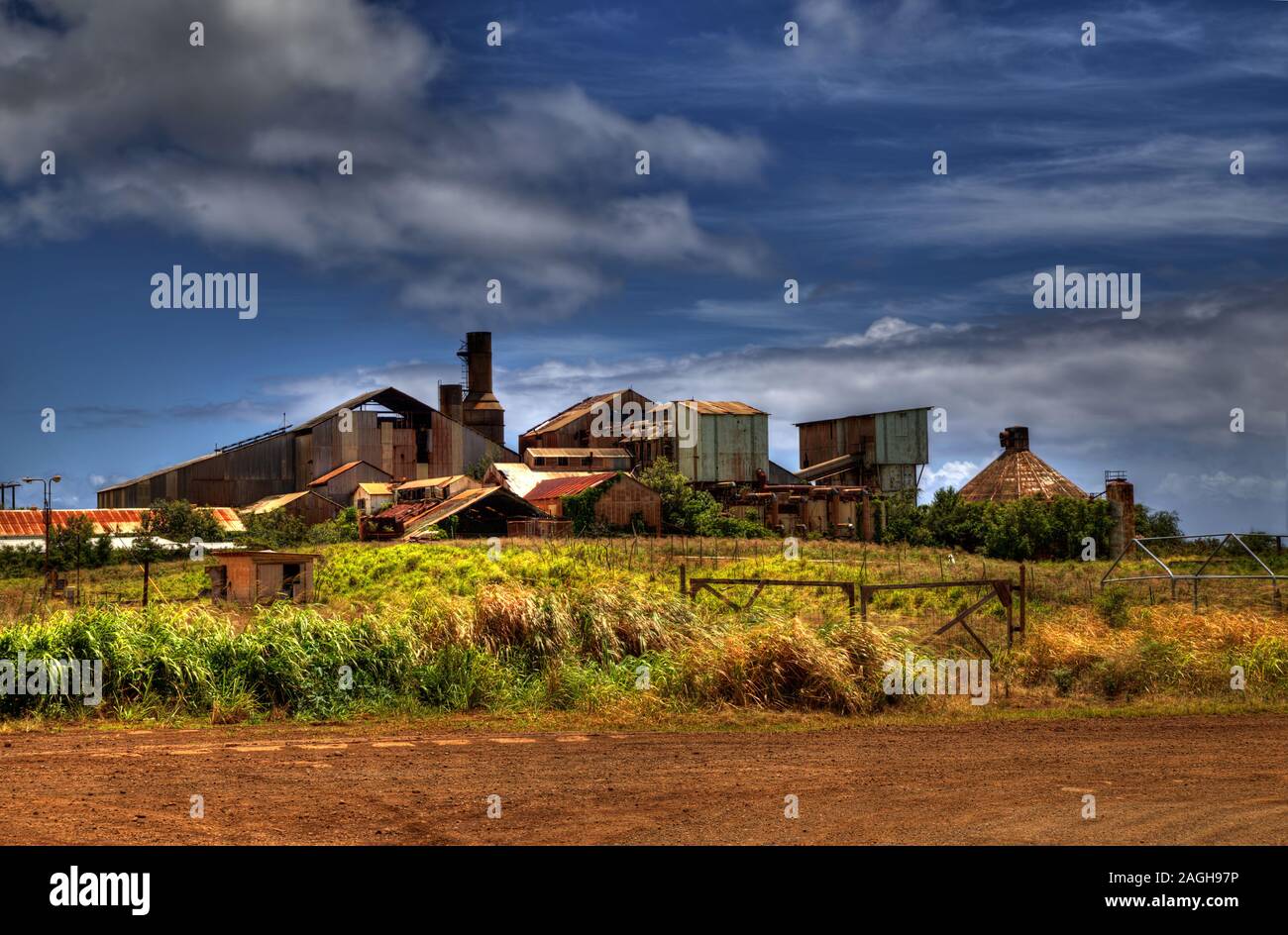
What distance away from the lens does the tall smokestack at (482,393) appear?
253 ft

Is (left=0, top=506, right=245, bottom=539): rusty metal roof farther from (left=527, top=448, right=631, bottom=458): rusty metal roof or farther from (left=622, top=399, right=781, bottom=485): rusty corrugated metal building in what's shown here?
(left=622, top=399, right=781, bottom=485): rusty corrugated metal building

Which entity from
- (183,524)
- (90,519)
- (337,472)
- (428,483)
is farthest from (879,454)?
(90,519)

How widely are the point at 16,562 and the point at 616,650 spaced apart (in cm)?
4048

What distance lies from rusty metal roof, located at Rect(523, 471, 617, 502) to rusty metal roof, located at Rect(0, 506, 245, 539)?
50.5ft

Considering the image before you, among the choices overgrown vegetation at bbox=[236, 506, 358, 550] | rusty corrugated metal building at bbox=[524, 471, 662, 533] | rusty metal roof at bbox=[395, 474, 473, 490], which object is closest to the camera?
overgrown vegetation at bbox=[236, 506, 358, 550]

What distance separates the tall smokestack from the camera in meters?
77.1

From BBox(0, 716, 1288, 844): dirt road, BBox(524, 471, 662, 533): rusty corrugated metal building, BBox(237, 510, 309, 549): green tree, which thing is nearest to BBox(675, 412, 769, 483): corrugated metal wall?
BBox(524, 471, 662, 533): rusty corrugated metal building

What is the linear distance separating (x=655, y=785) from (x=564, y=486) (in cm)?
4715

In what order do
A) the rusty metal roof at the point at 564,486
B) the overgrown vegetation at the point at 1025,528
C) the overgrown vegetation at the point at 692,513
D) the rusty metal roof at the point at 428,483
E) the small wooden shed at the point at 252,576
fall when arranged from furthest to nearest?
the rusty metal roof at the point at 428,483 < the overgrown vegetation at the point at 692,513 < the rusty metal roof at the point at 564,486 < the overgrown vegetation at the point at 1025,528 < the small wooden shed at the point at 252,576

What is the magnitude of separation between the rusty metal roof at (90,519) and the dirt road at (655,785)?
46.7 m

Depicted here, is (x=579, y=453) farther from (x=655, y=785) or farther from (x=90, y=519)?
(x=655, y=785)

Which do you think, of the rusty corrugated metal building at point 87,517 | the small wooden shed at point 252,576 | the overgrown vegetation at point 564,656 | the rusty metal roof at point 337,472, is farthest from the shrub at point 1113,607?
the rusty metal roof at point 337,472

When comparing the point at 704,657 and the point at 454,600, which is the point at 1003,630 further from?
the point at 454,600

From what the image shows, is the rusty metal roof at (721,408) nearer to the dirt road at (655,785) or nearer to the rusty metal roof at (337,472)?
the rusty metal roof at (337,472)
